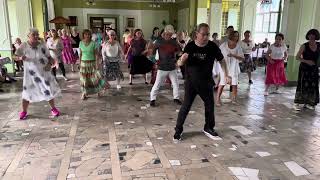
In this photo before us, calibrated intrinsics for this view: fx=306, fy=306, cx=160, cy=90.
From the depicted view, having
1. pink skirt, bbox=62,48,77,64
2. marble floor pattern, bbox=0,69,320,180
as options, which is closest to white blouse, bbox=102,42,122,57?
marble floor pattern, bbox=0,69,320,180

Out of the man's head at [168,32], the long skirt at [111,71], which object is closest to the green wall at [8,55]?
the long skirt at [111,71]

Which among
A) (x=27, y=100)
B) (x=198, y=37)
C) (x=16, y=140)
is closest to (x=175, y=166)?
(x=198, y=37)

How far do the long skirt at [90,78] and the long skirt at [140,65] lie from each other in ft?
5.25

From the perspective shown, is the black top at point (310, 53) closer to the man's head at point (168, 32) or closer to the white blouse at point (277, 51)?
the white blouse at point (277, 51)

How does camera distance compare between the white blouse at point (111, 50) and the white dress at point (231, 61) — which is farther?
the white blouse at point (111, 50)

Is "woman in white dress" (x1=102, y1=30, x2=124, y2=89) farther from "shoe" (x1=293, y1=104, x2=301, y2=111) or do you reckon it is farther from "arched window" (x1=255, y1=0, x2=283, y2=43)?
"arched window" (x1=255, y1=0, x2=283, y2=43)

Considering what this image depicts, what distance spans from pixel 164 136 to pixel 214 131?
28.3 inches

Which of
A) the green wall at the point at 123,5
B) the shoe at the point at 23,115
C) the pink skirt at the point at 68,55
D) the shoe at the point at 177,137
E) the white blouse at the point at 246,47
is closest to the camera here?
the shoe at the point at 177,137

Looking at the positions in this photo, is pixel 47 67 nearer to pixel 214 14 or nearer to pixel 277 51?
pixel 277 51

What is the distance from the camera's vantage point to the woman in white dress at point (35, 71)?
479 cm

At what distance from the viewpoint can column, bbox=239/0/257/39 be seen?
32.3 feet

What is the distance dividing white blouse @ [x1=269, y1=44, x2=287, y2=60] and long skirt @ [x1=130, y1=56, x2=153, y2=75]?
10.1 feet

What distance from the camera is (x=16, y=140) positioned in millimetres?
4172

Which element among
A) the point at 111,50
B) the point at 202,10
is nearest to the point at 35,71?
the point at 111,50
